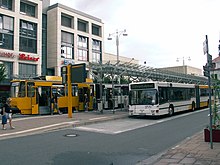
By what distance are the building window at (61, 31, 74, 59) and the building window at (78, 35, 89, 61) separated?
7.80 ft

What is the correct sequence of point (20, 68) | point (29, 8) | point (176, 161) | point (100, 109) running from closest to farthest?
point (176, 161) < point (100, 109) < point (20, 68) < point (29, 8)

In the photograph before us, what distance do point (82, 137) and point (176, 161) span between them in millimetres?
5480

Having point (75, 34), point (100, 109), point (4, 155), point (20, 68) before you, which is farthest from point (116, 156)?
point (75, 34)

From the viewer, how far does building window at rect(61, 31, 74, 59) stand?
5469 cm

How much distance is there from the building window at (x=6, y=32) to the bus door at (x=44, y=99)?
25.4m

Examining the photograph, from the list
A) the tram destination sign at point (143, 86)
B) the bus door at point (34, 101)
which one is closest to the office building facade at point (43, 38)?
the bus door at point (34, 101)

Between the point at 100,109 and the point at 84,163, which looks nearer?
the point at 84,163

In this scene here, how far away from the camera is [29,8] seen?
1946 inches

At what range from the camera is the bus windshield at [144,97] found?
18703 mm

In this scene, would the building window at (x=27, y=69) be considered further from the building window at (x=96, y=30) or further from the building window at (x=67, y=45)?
the building window at (x=96, y=30)

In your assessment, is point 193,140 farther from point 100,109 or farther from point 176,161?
point 100,109

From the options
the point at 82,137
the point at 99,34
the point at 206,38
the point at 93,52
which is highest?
the point at 99,34

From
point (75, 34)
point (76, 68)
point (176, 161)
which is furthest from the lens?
point (75, 34)

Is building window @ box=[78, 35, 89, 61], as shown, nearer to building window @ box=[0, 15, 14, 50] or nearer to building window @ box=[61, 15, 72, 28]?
building window @ box=[61, 15, 72, 28]
